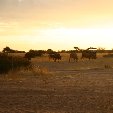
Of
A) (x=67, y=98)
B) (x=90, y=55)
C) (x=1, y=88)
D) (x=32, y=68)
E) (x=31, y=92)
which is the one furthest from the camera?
(x=90, y=55)

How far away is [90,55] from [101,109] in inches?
2131

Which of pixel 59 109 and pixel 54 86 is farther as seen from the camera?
pixel 54 86

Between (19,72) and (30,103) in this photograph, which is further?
(19,72)

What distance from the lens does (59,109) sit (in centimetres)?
1557

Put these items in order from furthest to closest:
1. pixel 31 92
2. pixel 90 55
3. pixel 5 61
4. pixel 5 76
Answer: pixel 90 55 < pixel 5 61 < pixel 5 76 < pixel 31 92

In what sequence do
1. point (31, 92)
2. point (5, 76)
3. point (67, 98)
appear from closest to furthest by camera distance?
point (67, 98)
point (31, 92)
point (5, 76)

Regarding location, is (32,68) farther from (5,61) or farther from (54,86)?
(54,86)

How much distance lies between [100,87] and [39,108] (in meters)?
8.13

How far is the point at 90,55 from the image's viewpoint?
69.4 metres

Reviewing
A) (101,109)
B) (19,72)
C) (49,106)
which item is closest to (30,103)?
(49,106)

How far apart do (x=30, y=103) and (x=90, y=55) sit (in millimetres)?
52771

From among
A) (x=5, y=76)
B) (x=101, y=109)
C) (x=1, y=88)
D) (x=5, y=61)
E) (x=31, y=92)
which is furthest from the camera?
(x=5, y=61)

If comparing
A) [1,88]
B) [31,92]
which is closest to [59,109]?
[31,92]

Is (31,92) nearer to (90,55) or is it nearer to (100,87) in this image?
(100,87)
